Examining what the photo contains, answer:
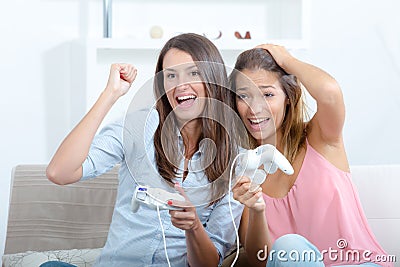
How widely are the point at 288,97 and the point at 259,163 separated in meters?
0.34

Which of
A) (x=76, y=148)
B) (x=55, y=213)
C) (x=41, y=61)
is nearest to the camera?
(x=76, y=148)

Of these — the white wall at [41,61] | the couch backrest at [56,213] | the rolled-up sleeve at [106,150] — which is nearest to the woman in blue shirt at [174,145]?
the rolled-up sleeve at [106,150]

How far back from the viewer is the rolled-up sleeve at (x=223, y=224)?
172 cm

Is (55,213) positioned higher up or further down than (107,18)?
further down

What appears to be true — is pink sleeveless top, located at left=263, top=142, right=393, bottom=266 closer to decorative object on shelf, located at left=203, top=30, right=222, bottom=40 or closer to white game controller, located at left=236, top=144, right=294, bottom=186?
white game controller, located at left=236, top=144, right=294, bottom=186

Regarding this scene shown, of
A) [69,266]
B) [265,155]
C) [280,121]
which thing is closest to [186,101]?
[265,155]

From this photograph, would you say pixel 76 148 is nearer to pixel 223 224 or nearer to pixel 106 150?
pixel 106 150

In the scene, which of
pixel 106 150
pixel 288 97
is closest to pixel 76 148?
pixel 106 150

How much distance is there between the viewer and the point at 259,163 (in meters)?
1.54

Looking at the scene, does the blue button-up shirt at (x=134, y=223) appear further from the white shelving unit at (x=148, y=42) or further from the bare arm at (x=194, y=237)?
the white shelving unit at (x=148, y=42)

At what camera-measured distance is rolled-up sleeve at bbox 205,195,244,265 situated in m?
1.72

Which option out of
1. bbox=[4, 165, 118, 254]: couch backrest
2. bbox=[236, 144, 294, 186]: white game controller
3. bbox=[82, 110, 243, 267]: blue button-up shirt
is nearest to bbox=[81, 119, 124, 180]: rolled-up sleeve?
bbox=[82, 110, 243, 267]: blue button-up shirt

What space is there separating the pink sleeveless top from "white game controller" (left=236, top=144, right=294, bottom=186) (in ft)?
0.85

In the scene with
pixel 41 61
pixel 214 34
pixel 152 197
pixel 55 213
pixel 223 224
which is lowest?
pixel 55 213
